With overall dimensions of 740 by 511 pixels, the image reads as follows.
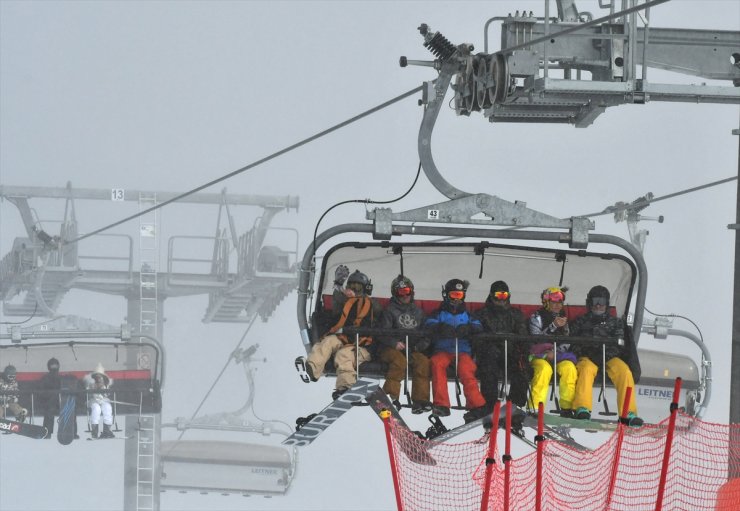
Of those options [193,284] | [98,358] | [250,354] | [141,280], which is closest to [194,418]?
[250,354]

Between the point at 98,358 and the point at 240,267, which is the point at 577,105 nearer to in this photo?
the point at 98,358

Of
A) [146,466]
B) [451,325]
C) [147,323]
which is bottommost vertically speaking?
[146,466]

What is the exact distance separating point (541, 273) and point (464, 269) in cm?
50

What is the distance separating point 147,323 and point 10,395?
789 centimetres

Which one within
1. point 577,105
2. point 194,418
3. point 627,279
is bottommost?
point 194,418

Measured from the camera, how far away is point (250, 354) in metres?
35.9

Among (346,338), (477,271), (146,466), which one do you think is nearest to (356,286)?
(346,338)

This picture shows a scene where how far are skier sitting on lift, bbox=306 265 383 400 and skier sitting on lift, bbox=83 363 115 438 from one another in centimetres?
1108

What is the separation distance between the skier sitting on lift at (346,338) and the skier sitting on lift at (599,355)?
1285mm

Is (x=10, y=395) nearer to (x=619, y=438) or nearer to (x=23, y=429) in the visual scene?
(x=23, y=429)

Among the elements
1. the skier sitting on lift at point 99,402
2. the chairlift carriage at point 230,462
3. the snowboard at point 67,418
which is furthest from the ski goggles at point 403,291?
the chairlift carriage at point 230,462

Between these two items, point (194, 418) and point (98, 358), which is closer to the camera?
point (98, 358)

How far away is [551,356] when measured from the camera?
33.9 ft

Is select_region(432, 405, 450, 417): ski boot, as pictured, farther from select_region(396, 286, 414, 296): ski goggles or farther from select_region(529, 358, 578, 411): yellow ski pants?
select_region(396, 286, 414, 296): ski goggles
